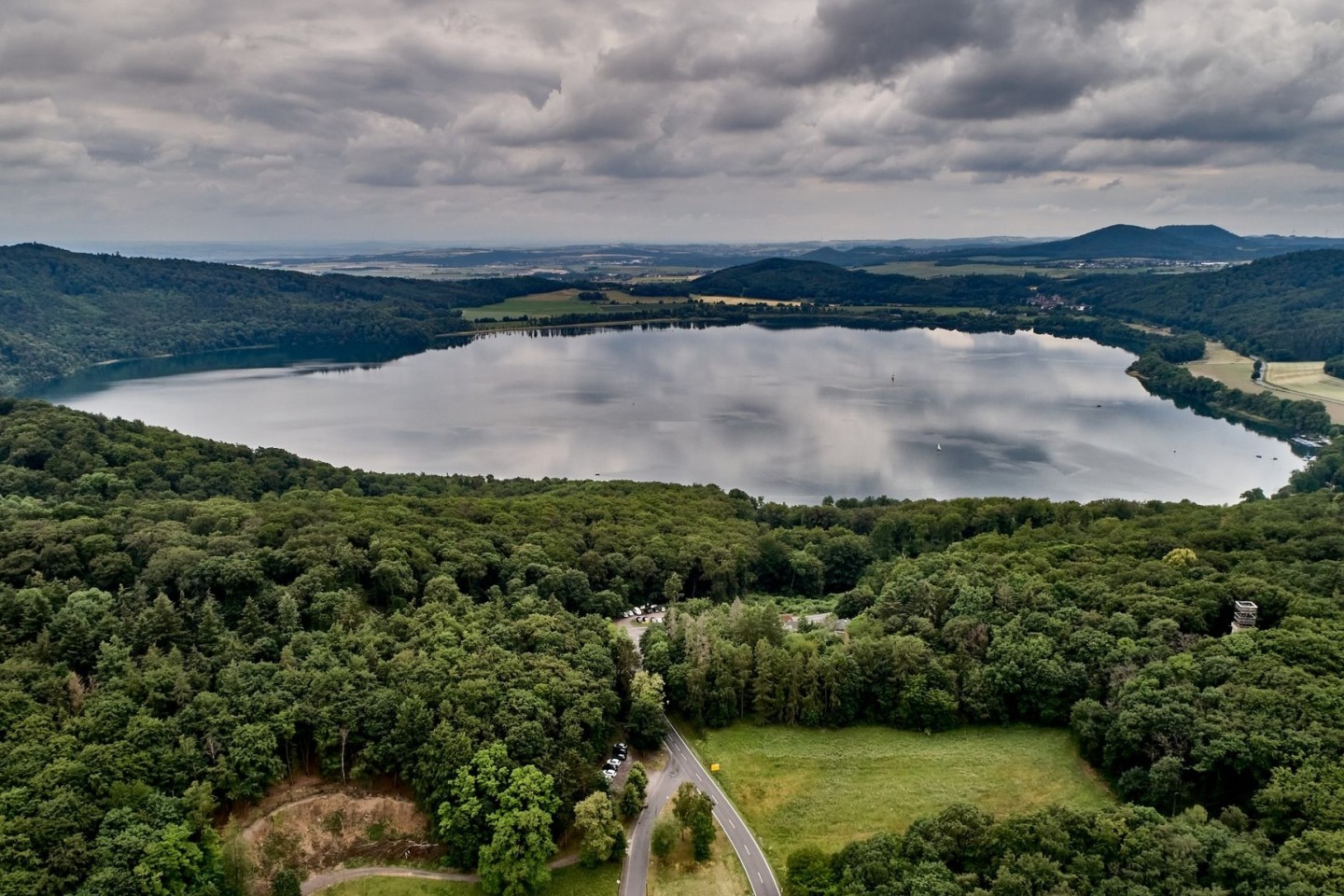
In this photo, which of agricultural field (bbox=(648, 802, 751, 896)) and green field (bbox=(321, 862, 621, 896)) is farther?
agricultural field (bbox=(648, 802, 751, 896))

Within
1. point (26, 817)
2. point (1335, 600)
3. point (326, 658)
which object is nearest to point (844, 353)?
point (1335, 600)

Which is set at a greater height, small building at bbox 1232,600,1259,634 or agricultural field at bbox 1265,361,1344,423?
agricultural field at bbox 1265,361,1344,423

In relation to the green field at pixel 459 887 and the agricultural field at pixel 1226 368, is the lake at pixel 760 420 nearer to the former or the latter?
the agricultural field at pixel 1226 368

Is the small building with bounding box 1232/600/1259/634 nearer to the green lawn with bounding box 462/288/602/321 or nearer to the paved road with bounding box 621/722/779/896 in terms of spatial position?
the paved road with bounding box 621/722/779/896

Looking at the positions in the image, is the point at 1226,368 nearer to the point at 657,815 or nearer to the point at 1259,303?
the point at 1259,303

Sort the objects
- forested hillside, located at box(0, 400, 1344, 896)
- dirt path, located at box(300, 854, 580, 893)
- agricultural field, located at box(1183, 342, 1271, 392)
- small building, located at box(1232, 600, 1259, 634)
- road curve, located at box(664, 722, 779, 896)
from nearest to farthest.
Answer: forested hillside, located at box(0, 400, 1344, 896)
dirt path, located at box(300, 854, 580, 893)
road curve, located at box(664, 722, 779, 896)
small building, located at box(1232, 600, 1259, 634)
agricultural field, located at box(1183, 342, 1271, 392)

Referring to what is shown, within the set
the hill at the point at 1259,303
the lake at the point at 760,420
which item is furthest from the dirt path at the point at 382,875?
the hill at the point at 1259,303

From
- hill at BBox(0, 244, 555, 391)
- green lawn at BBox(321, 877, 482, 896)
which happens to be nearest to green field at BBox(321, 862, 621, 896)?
green lawn at BBox(321, 877, 482, 896)
